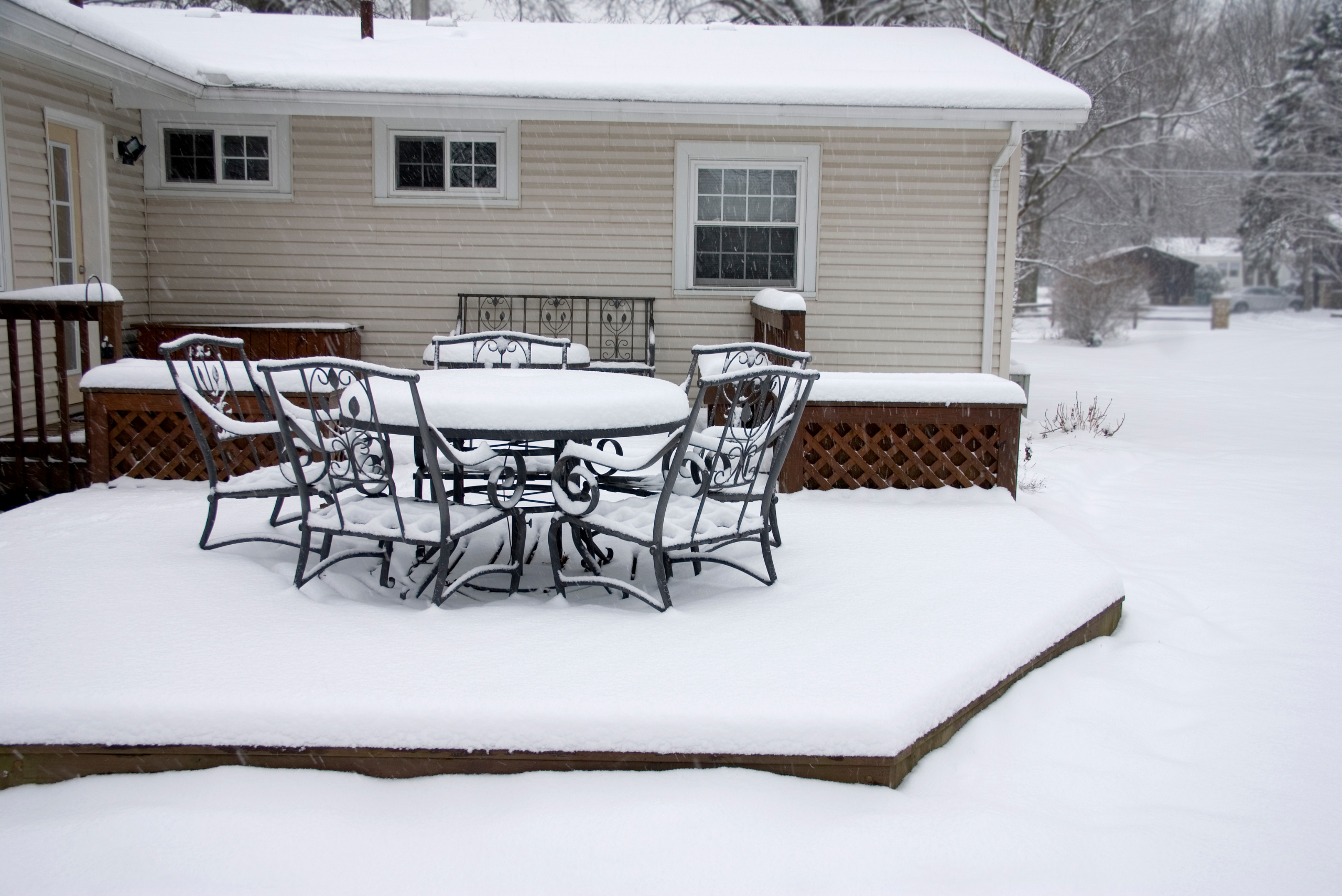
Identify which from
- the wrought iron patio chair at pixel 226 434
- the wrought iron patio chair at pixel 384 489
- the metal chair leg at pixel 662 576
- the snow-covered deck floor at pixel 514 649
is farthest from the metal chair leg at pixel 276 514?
the metal chair leg at pixel 662 576

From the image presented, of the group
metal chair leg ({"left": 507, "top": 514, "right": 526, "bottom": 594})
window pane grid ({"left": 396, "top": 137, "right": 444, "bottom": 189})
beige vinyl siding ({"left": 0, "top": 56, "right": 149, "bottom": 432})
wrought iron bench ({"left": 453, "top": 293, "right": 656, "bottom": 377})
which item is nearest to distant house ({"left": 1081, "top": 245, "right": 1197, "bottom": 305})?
wrought iron bench ({"left": 453, "top": 293, "right": 656, "bottom": 377})

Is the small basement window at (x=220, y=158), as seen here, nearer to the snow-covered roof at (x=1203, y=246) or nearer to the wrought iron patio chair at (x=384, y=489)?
the wrought iron patio chair at (x=384, y=489)

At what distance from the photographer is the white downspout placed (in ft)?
28.4

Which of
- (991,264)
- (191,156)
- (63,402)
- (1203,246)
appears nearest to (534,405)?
(63,402)

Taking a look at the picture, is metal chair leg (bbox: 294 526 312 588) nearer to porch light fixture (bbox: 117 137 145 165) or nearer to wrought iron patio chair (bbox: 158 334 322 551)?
wrought iron patio chair (bbox: 158 334 322 551)

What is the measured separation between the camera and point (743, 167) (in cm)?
881

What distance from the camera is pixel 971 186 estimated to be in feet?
28.6

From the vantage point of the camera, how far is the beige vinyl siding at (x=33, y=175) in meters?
6.50

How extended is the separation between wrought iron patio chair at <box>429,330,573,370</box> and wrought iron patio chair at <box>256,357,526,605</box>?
152 centimetres

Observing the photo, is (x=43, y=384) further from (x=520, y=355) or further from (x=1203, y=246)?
(x=1203, y=246)

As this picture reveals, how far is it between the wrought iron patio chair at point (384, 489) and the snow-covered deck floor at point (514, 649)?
0.13 m

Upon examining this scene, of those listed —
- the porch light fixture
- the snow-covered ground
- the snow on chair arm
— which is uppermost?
the porch light fixture

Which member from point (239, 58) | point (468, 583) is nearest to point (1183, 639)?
point (468, 583)

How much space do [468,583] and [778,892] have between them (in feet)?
6.24
